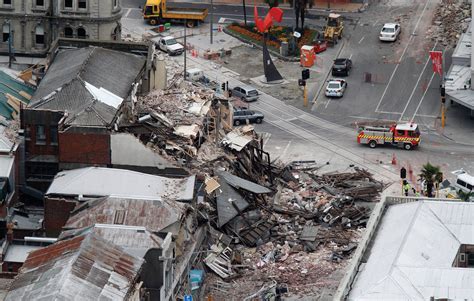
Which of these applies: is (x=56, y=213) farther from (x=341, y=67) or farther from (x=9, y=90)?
(x=341, y=67)

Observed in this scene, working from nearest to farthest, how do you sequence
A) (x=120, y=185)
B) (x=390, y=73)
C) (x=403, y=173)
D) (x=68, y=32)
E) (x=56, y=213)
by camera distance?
(x=56, y=213)
(x=120, y=185)
(x=403, y=173)
(x=68, y=32)
(x=390, y=73)

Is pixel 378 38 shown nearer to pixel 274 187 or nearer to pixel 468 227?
pixel 274 187

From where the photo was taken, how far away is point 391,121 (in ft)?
479

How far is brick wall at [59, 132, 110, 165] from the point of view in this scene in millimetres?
118188

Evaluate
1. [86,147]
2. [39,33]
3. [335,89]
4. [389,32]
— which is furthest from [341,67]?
[86,147]

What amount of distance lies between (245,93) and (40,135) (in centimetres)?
3415

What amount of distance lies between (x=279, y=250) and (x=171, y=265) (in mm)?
15775

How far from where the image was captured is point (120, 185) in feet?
373

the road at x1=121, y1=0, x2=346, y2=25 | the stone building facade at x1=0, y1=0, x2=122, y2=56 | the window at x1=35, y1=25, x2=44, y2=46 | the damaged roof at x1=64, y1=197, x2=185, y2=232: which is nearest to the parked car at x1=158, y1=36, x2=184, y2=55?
the road at x1=121, y1=0, x2=346, y2=25

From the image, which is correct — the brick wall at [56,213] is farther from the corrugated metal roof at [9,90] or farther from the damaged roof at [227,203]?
the corrugated metal roof at [9,90]

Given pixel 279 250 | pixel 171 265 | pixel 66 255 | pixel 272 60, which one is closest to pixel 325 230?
pixel 279 250

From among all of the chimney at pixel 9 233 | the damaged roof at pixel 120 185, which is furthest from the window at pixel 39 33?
the chimney at pixel 9 233

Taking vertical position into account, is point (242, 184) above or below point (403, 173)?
above

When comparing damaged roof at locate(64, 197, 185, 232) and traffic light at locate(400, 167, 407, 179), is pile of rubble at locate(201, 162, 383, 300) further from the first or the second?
damaged roof at locate(64, 197, 185, 232)
